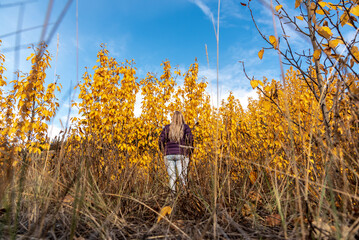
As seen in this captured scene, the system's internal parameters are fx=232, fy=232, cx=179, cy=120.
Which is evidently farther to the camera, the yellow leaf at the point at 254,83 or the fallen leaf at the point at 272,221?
the yellow leaf at the point at 254,83

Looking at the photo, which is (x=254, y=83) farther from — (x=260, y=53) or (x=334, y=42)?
(x=334, y=42)

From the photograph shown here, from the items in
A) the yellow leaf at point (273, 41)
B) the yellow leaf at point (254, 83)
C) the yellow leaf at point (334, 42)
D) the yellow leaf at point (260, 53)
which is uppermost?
the yellow leaf at point (273, 41)

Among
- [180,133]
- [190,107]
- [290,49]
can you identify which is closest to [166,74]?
[190,107]

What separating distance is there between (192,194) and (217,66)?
964 millimetres

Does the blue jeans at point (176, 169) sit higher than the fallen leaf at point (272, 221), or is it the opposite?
the blue jeans at point (176, 169)

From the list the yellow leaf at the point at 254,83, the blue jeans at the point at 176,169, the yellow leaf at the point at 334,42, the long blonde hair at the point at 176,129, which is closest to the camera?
the yellow leaf at the point at 334,42

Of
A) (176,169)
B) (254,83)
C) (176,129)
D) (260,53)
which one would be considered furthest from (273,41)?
(176,129)

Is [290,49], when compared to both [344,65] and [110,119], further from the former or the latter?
[110,119]

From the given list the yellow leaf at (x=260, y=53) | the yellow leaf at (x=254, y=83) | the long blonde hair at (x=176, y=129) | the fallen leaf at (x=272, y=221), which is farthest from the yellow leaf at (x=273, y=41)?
the long blonde hair at (x=176, y=129)

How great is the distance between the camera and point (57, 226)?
1.43 meters

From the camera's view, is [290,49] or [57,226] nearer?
[57,226]

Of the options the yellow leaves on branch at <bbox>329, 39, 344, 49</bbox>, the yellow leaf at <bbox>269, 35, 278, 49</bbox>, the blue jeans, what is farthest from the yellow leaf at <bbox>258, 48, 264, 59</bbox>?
the blue jeans

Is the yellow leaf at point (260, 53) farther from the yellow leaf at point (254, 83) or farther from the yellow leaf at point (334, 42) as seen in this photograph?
the yellow leaf at point (334, 42)

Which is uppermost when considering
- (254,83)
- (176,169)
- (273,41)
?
(273,41)
